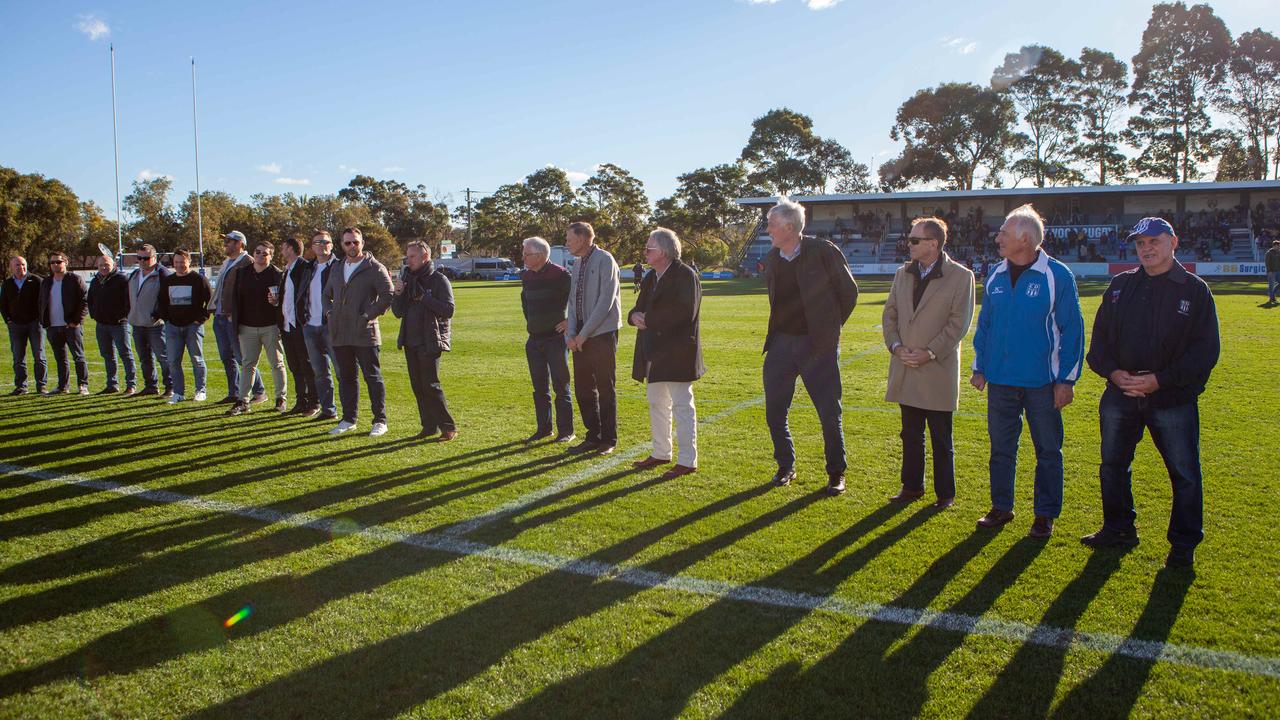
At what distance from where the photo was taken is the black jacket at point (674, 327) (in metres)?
5.93

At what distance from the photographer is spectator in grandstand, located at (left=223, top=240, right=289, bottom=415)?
28.8 feet

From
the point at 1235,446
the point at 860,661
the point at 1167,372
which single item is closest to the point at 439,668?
the point at 860,661

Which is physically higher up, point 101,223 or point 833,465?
point 101,223

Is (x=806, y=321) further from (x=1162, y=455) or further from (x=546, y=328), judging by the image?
(x=546, y=328)

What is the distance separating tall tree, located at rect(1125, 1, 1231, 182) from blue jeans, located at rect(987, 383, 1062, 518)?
6989 centimetres

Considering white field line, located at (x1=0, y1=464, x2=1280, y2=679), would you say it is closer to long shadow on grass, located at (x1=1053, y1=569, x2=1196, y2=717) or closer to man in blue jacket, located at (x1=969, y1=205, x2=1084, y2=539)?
long shadow on grass, located at (x1=1053, y1=569, x2=1196, y2=717)

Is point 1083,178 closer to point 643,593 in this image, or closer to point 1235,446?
point 1235,446

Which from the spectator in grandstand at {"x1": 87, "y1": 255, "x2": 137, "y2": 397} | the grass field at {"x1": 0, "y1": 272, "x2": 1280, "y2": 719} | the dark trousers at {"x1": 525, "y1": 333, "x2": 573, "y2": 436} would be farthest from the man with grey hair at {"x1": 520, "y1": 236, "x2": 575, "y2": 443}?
the spectator in grandstand at {"x1": 87, "y1": 255, "x2": 137, "y2": 397}

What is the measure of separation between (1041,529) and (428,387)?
16.7 ft

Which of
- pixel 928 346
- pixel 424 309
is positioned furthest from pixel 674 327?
pixel 424 309

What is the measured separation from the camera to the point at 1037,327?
4.46 m

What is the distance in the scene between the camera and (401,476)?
19.7ft

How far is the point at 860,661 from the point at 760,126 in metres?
73.6

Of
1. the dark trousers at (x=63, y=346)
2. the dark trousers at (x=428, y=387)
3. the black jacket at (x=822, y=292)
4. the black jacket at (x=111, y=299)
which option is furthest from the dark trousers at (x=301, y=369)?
the black jacket at (x=822, y=292)
